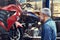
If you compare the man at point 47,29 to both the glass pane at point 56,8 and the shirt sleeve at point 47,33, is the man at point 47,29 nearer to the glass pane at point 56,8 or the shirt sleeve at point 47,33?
the shirt sleeve at point 47,33

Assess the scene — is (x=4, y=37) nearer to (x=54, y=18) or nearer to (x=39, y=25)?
(x=39, y=25)

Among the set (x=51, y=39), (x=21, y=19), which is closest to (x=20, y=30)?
(x=21, y=19)

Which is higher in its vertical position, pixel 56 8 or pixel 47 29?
pixel 56 8

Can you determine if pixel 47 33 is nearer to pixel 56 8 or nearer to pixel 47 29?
pixel 47 29

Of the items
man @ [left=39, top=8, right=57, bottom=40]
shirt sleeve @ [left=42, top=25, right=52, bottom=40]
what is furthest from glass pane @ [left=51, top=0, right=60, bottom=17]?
shirt sleeve @ [left=42, top=25, right=52, bottom=40]

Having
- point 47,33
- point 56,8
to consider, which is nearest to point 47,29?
point 47,33

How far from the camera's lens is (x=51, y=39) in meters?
5.05

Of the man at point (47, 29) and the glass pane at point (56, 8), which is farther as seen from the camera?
the glass pane at point (56, 8)

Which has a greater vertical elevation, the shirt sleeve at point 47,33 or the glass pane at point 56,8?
the glass pane at point 56,8

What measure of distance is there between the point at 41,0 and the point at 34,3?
6.9 inches

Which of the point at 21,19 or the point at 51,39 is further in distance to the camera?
the point at 21,19

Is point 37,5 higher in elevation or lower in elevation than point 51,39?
higher

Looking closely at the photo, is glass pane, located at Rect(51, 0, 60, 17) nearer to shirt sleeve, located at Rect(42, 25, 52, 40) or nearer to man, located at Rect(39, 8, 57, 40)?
man, located at Rect(39, 8, 57, 40)

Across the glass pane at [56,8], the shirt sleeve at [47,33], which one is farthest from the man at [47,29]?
the glass pane at [56,8]
